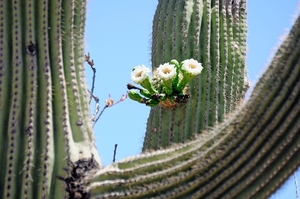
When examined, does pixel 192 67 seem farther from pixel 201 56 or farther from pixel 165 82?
pixel 201 56

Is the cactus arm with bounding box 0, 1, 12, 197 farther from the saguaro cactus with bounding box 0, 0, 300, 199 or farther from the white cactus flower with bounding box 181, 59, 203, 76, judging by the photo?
the white cactus flower with bounding box 181, 59, 203, 76

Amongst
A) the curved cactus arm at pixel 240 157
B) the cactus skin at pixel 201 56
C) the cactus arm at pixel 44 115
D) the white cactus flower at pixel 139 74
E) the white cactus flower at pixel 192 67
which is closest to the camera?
the curved cactus arm at pixel 240 157

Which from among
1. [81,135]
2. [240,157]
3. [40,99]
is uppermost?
[40,99]

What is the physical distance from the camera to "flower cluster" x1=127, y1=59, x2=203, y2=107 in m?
5.24

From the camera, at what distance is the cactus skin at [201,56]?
549cm

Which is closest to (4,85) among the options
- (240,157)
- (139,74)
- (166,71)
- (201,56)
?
(240,157)

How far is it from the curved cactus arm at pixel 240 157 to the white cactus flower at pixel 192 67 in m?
1.82

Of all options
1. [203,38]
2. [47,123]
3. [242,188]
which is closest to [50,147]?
[47,123]

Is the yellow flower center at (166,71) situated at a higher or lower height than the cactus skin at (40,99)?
higher

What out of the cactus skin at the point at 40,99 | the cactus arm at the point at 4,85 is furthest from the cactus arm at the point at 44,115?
the cactus arm at the point at 4,85

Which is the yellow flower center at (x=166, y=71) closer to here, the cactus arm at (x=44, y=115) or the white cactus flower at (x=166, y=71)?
the white cactus flower at (x=166, y=71)

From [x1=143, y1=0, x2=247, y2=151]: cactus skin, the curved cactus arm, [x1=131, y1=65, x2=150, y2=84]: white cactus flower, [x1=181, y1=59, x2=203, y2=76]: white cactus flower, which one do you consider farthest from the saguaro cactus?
[x1=143, y1=0, x2=247, y2=151]: cactus skin

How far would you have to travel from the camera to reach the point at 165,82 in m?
5.36

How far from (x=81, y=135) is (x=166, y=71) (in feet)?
5.25
